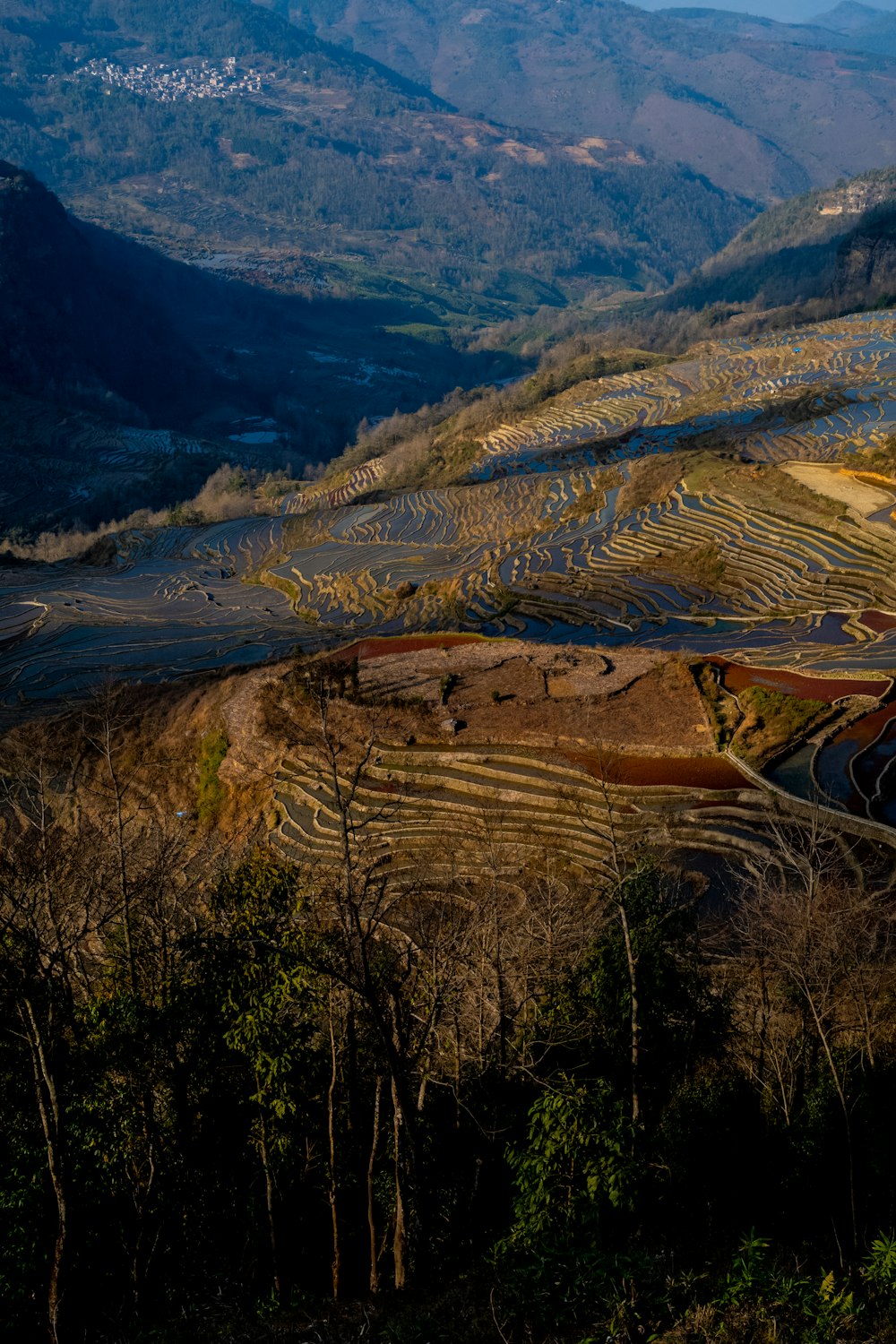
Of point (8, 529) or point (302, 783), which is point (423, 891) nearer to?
point (302, 783)

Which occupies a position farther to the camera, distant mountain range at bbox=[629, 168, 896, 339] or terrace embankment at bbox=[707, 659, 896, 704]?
distant mountain range at bbox=[629, 168, 896, 339]

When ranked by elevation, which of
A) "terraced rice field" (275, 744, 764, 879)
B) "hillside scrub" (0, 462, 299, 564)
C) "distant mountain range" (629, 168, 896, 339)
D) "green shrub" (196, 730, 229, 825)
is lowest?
"hillside scrub" (0, 462, 299, 564)

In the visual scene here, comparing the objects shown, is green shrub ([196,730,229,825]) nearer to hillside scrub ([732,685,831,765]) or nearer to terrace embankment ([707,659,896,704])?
hillside scrub ([732,685,831,765])

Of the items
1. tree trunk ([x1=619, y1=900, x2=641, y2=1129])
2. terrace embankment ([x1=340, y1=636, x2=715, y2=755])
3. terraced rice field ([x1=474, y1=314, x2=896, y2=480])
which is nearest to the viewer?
tree trunk ([x1=619, y1=900, x2=641, y2=1129])

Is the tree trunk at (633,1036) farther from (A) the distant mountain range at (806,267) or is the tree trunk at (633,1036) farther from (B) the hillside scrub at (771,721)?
(A) the distant mountain range at (806,267)

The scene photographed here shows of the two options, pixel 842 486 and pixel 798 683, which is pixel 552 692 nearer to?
pixel 798 683

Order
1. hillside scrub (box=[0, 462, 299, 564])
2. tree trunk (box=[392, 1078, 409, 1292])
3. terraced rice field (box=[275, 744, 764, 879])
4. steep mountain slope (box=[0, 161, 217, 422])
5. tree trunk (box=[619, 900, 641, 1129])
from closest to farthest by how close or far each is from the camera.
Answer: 1. tree trunk (box=[392, 1078, 409, 1292])
2. tree trunk (box=[619, 900, 641, 1129])
3. terraced rice field (box=[275, 744, 764, 879])
4. hillside scrub (box=[0, 462, 299, 564])
5. steep mountain slope (box=[0, 161, 217, 422])

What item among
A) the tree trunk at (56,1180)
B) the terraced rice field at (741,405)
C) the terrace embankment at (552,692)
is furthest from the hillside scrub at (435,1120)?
the terraced rice field at (741,405)

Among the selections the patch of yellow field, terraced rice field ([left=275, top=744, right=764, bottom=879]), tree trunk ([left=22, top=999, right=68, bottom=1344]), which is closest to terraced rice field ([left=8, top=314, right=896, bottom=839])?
terraced rice field ([left=275, top=744, right=764, bottom=879])

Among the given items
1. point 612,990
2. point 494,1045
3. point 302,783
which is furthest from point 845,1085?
point 302,783

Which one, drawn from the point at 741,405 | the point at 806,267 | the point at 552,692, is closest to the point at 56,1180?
the point at 552,692

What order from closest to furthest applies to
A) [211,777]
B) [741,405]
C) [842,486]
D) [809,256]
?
[211,777], [842,486], [741,405], [809,256]

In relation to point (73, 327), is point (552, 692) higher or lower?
higher
